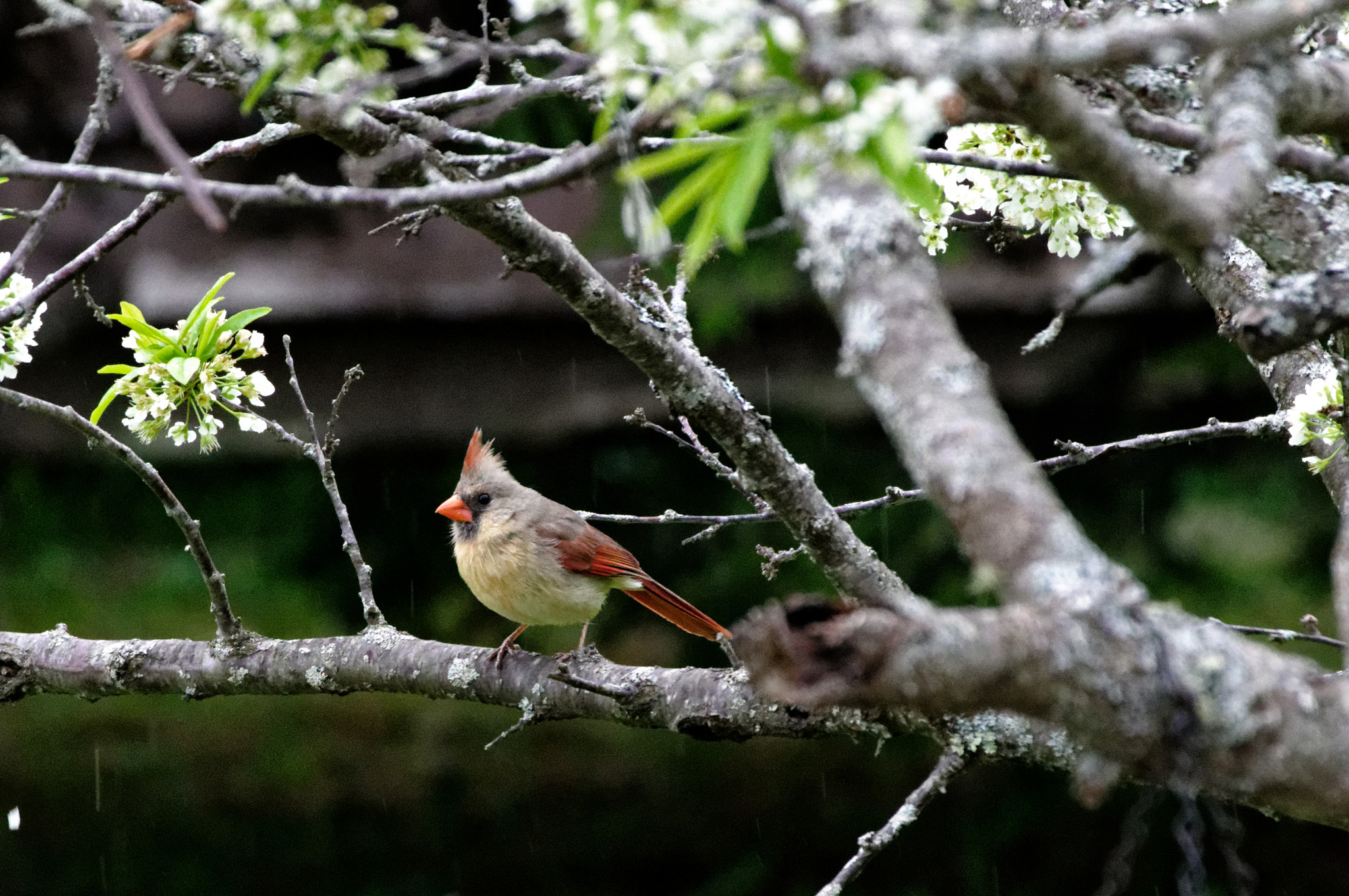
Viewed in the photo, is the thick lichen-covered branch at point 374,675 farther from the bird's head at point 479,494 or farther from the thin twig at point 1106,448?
the bird's head at point 479,494

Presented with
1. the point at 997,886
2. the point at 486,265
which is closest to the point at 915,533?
the point at 997,886

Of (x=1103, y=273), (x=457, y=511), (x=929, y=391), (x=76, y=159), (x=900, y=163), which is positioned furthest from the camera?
(x=457, y=511)

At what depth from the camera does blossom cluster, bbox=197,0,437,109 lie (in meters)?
1.16

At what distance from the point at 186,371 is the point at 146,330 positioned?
0.33ft

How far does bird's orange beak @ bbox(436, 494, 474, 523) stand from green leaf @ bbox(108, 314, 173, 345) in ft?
4.59

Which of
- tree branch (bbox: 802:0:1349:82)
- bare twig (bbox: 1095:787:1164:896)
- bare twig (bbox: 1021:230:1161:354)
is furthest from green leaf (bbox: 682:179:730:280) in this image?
bare twig (bbox: 1095:787:1164:896)

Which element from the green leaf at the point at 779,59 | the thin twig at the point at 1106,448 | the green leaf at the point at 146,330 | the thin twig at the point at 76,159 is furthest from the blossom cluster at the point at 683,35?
the green leaf at the point at 146,330

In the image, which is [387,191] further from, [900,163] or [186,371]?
[186,371]

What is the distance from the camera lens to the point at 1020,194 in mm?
1870

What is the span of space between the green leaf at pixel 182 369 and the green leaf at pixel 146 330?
1.5 inches

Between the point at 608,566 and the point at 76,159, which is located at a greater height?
the point at 76,159

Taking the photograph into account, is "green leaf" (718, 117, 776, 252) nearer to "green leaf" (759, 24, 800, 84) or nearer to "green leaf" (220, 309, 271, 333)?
"green leaf" (759, 24, 800, 84)

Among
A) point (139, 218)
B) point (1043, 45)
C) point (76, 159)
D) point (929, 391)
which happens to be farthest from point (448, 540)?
point (1043, 45)

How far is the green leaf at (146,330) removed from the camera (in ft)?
6.32
